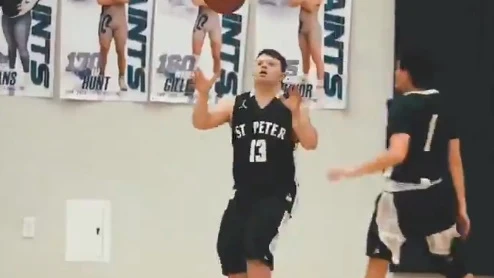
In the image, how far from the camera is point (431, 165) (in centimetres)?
324

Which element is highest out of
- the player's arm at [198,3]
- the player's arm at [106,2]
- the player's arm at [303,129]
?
the player's arm at [198,3]

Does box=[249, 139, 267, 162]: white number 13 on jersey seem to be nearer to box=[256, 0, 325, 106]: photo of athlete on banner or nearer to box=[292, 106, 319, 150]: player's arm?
box=[292, 106, 319, 150]: player's arm

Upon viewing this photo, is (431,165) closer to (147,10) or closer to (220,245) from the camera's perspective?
(220,245)

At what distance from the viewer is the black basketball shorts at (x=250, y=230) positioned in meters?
3.08

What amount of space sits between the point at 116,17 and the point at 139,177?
2.82 feet

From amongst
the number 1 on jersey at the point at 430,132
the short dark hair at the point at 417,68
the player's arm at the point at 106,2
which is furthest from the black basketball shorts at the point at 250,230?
the player's arm at the point at 106,2

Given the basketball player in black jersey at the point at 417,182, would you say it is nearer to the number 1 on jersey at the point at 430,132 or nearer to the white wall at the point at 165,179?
the number 1 on jersey at the point at 430,132

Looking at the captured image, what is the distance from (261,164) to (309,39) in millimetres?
1244

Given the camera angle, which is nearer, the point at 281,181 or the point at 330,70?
the point at 281,181

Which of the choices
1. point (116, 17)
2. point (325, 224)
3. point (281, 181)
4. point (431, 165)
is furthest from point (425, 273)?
point (116, 17)

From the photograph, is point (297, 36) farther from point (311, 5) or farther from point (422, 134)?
point (422, 134)

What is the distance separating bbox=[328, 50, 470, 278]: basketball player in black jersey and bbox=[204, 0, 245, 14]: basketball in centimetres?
119

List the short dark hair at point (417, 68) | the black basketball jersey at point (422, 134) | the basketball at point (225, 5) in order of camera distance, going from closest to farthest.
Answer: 1. the black basketball jersey at point (422, 134)
2. the short dark hair at point (417, 68)
3. the basketball at point (225, 5)

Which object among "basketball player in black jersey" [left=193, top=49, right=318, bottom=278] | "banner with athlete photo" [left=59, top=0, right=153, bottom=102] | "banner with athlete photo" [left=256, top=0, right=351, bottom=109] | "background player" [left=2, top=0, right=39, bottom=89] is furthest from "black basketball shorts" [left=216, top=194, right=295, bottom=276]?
"background player" [left=2, top=0, right=39, bottom=89]
